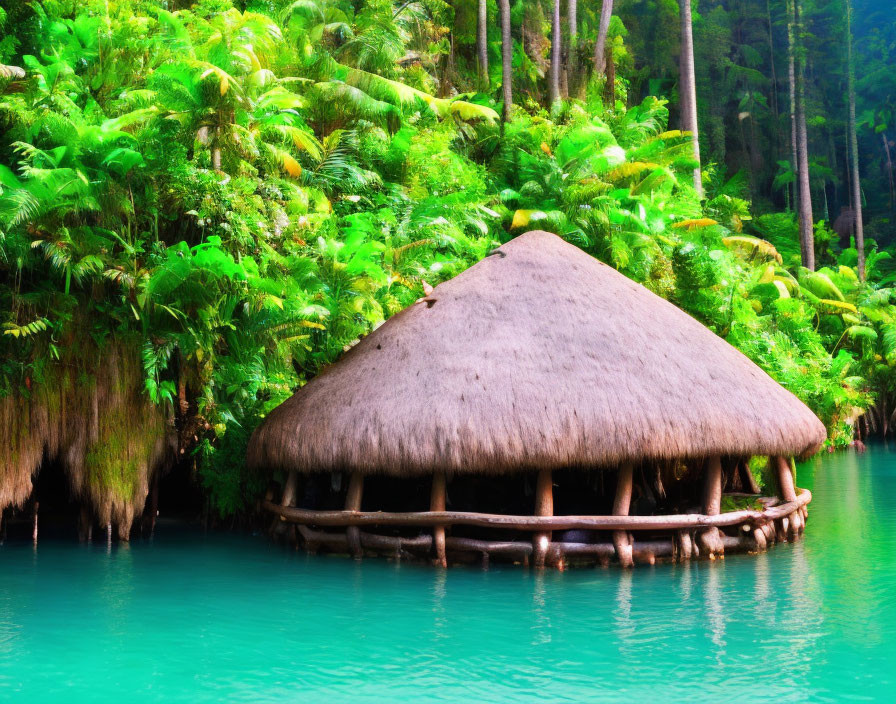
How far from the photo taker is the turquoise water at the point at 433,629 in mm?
5797

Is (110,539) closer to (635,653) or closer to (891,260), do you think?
(635,653)

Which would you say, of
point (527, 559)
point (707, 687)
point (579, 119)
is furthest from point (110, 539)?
point (579, 119)

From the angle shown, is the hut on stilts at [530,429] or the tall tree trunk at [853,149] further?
the tall tree trunk at [853,149]

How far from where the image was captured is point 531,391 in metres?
9.20

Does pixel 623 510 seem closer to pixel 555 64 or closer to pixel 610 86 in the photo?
pixel 555 64

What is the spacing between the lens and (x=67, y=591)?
8.39 meters

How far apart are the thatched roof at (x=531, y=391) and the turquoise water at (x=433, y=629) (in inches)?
50.2

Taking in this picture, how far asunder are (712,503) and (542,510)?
1887 millimetres

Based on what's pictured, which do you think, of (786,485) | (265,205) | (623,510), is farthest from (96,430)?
(786,485)

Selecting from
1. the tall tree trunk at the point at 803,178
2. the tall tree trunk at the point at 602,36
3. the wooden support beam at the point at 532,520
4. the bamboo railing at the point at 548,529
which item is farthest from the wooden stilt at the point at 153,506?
the tall tree trunk at the point at 803,178

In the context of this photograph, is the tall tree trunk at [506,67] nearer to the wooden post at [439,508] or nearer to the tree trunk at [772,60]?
the wooden post at [439,508]

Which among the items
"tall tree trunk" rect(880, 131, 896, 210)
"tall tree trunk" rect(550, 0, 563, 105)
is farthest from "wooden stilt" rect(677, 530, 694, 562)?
"tall tree trunk" rect(880, 131, 896, 210)

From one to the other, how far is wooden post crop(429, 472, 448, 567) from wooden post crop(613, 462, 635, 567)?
1.78m

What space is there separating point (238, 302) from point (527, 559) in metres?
4.75
